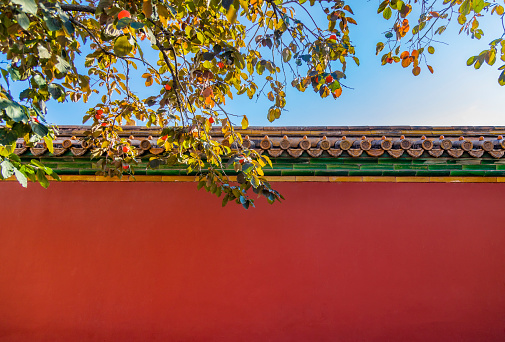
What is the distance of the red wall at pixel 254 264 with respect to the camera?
2.91 m

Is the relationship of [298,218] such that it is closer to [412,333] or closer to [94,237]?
[412,333]

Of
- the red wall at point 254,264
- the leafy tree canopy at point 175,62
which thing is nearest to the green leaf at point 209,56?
the leafy tree canopy at point 175,62

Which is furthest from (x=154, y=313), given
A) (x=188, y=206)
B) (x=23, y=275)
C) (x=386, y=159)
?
(x=386, y=159)

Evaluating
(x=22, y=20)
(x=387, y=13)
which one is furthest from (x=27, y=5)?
(x=387, y=13)

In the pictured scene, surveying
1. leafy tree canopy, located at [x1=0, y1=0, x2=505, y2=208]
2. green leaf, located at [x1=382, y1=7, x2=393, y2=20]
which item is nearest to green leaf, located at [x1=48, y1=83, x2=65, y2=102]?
leafy tree canopy, located at [x1=0, y1=0, x2=505, y2=208]

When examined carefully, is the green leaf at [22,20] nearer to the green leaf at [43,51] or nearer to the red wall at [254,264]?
the green leaf at [43,51]

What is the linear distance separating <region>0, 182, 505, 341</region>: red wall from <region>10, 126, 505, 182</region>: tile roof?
0.31 feet

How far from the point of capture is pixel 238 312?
2918 millimetres

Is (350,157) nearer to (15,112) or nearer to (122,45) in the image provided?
(122,45)

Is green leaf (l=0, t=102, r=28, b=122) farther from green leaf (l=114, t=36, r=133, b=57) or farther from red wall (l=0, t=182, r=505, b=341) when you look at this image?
red wall (l=0, t=182, r=505, b=341)

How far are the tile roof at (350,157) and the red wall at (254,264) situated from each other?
10cm

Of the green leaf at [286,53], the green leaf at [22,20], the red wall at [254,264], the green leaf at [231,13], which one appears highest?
the green leaf at [286,53]

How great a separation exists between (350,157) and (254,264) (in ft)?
3.73

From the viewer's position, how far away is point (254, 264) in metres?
3.00
